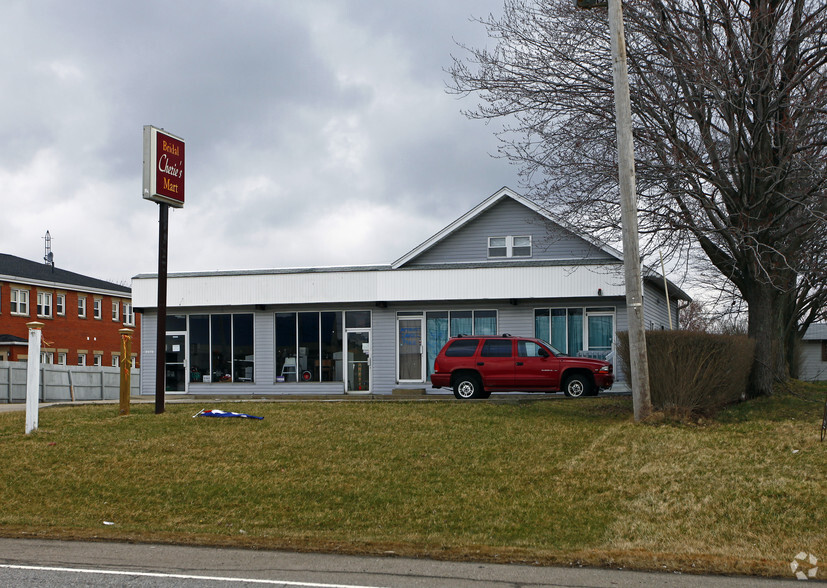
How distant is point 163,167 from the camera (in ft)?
62.0

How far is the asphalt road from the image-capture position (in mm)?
7211

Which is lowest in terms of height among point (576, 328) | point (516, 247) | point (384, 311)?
point (576, 328)

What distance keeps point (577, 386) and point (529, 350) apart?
157 centimetres

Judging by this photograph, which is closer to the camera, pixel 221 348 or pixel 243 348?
pixel 243 348

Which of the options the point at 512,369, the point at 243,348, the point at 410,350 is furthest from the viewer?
the point at 243,348

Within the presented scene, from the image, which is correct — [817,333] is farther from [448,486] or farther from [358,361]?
[448,486]

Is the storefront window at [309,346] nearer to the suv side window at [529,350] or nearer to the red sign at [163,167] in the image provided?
the suv side window at [529,350]

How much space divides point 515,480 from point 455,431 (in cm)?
364

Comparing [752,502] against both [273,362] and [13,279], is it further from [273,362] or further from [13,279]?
[13,279]

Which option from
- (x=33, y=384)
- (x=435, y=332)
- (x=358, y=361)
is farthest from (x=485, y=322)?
(x=33, y=384)

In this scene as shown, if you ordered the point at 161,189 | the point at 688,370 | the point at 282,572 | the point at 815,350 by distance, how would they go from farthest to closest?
the point at 815,350 < the point at 161,189 < the point at 688,370 < the point at 282,572

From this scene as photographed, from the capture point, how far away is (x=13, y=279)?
49.7m

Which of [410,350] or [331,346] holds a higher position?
[331,346]

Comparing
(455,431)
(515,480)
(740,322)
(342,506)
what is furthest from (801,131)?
(740,322)
